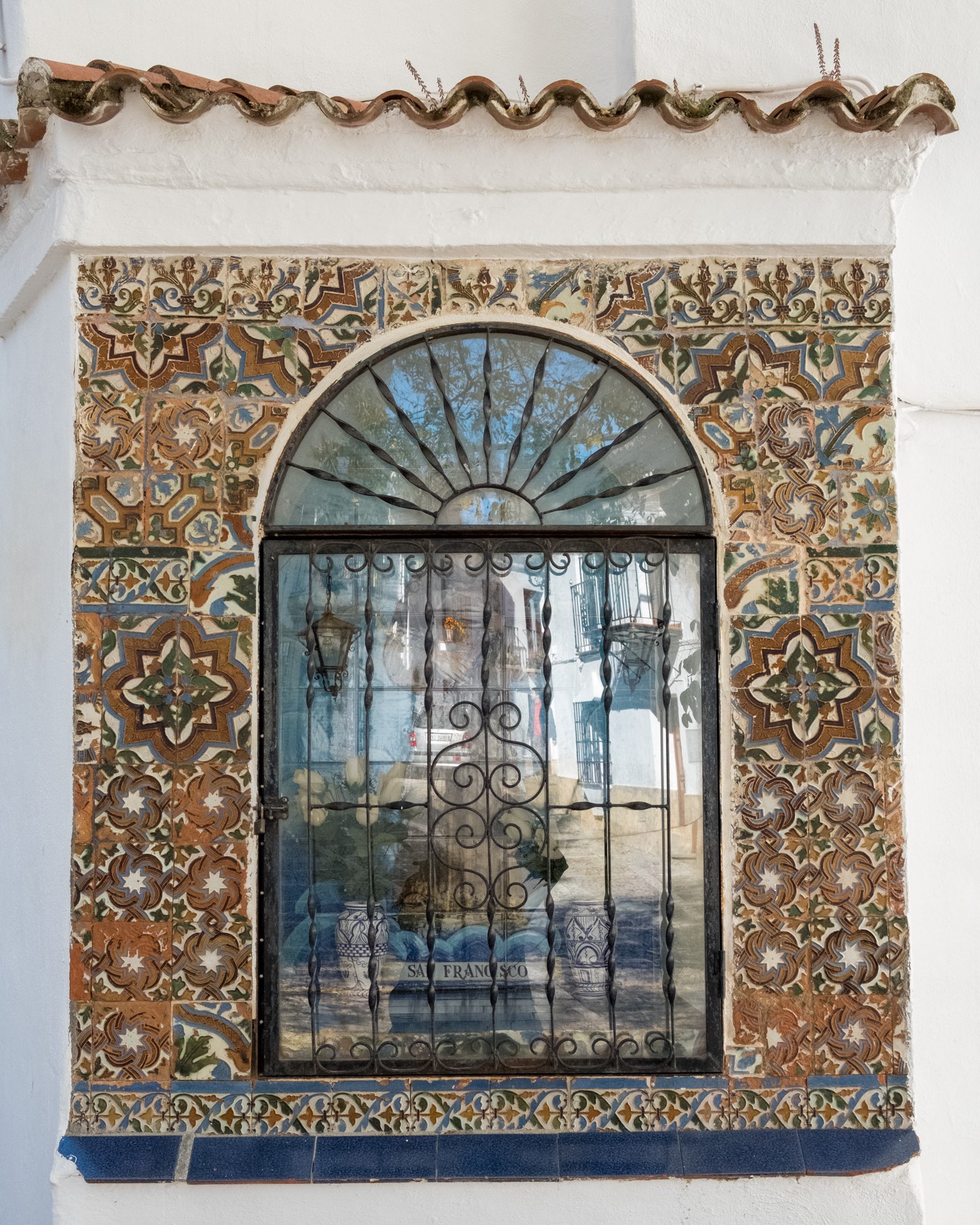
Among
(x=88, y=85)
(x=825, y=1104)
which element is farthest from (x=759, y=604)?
(x=88, y=85)

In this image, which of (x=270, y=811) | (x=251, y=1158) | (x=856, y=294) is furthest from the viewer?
(x=856, y=294)

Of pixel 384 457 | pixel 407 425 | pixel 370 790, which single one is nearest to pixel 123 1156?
pixel 370 790

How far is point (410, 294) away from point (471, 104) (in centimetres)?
52

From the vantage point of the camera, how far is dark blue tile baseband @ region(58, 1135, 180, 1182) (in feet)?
9.55

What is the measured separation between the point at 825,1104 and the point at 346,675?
69.4 inches

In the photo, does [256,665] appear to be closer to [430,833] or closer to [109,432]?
[430,833]

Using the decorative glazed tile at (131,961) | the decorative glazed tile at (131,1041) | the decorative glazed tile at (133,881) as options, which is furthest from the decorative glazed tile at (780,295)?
the decorative glazed tile at (131,1041)

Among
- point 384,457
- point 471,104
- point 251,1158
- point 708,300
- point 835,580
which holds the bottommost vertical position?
point 251,1158

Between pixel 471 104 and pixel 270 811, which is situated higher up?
pixel 471 104

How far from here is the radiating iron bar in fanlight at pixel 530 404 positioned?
3.17 metres

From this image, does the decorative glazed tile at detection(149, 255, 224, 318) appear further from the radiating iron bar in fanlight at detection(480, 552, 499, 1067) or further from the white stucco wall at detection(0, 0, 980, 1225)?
the radiating iron bar in fanlight at detection(480, 552, 499, 1067)

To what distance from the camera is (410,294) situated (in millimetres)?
3146

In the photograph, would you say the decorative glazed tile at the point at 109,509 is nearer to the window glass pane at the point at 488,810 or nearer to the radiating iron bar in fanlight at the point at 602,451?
the window glass pane at the point at 488,810

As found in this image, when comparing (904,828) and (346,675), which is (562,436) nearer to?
(346,675)
